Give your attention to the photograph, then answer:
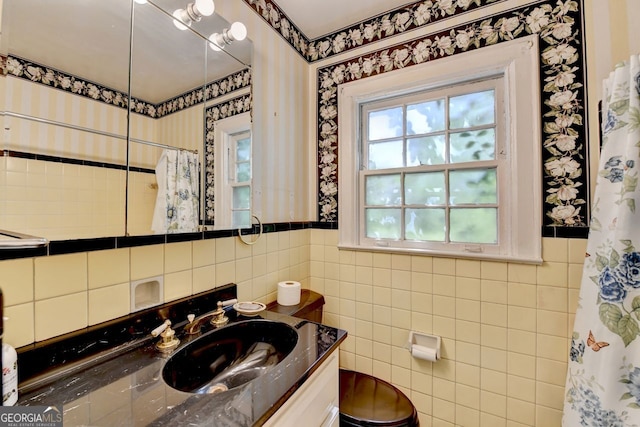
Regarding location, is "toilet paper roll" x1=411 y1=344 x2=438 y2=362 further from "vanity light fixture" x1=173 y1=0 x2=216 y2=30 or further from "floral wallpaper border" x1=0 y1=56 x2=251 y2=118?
"vanity light fixture" x1=173 y1=0 x2=216 y2=30

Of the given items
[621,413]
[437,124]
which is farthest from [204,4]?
[621,413]

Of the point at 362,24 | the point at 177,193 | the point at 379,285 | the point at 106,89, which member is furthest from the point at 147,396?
the point at 362,24

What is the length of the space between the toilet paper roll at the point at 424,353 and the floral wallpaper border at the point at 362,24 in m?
1.78

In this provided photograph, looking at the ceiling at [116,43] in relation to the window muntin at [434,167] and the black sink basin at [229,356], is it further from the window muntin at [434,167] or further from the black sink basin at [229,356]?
the window muntin at [434,167]

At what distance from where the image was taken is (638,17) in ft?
3.46

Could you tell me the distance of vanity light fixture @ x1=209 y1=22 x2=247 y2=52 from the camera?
1183 millimetres

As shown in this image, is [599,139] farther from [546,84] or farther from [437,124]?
[437,124]

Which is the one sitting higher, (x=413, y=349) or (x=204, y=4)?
(x=204, y=4)

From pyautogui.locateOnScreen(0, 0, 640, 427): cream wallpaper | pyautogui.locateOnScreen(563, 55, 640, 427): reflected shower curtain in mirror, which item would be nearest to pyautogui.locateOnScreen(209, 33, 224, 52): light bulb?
pyautogui.locateOnScreen(0, 0, 640, 427): cream wallpaper

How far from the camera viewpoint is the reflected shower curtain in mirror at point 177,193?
3.20 ft

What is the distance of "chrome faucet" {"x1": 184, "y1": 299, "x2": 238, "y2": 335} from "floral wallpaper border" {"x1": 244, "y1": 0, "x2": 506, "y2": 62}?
1507 millimetres

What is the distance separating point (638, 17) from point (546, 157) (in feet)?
1.93

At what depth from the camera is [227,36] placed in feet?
3.95

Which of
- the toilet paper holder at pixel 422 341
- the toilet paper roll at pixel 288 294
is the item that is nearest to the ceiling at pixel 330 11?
the toilet paper roll at pixel 288 294
